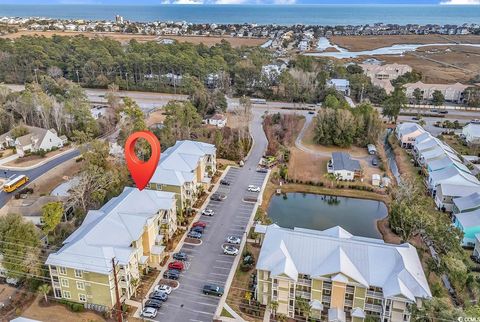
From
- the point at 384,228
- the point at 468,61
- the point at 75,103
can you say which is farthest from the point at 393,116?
the point at 468,61

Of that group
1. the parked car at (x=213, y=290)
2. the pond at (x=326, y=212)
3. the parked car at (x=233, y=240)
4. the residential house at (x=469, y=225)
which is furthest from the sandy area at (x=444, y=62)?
the parked car at (x=213, y=290)

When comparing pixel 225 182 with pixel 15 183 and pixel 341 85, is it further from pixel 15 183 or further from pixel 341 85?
pixel 341 85

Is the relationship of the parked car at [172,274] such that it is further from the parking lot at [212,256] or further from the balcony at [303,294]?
the balcony at [303,294]

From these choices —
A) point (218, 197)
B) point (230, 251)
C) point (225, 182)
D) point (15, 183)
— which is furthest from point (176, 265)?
point (15, 183)

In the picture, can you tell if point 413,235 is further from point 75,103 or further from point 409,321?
point 75,103

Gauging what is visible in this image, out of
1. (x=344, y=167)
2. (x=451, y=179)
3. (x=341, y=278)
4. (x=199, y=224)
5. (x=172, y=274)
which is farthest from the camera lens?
(x=344, y=167)
